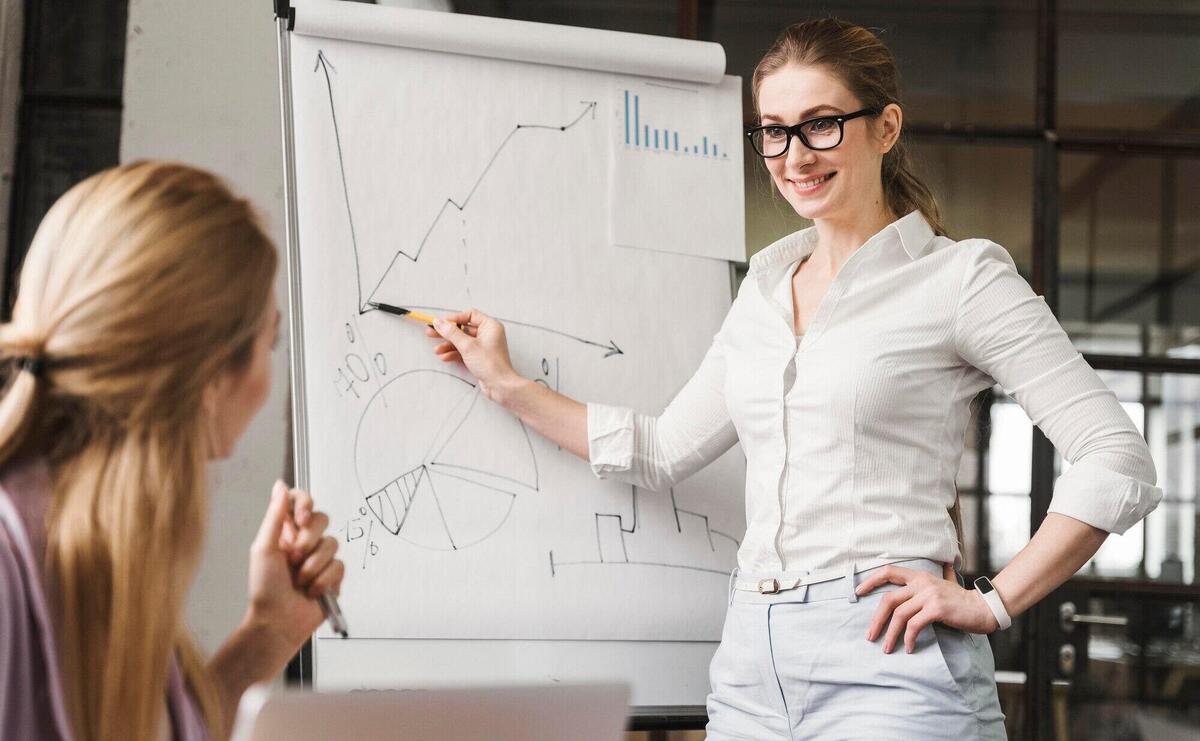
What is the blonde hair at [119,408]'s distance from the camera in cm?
73

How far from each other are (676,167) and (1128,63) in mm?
1710

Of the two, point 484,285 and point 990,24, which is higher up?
point 990,24

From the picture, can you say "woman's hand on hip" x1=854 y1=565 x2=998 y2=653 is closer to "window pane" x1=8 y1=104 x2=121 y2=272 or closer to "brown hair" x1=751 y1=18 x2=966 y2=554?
"brown hair" x1=751 y1=18 x2=966 y2=554

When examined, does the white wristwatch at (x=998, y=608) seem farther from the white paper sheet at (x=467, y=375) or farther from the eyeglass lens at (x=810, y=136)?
the eyeglass lens at (x=810, y=136)

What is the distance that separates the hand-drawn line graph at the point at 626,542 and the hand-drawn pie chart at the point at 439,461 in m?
0.12

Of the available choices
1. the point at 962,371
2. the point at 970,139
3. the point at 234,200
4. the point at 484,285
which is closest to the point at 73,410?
the point at 234,200

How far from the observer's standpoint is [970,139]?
2.77 meters

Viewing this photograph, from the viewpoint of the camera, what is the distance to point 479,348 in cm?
159

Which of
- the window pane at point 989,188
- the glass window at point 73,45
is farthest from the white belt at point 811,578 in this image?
the glass window at point 73,45

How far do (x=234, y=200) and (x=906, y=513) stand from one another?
88cm

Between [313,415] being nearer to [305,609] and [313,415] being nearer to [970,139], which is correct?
[305,609]

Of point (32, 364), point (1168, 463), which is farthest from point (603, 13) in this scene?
point (32, 364)

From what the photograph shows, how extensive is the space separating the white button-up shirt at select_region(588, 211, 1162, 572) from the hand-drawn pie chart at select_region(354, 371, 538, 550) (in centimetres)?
39

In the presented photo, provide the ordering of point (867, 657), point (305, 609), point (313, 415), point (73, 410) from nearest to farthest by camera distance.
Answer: point (73, 410) < point (305, 609) < point (867, 657) < point (313, 415)
